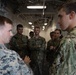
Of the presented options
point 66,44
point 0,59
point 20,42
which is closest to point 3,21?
point 0,59

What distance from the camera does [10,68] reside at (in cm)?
171

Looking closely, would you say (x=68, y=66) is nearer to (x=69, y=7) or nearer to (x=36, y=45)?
(x=69, y=7)

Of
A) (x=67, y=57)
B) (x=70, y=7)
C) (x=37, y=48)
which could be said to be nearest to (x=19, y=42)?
(x=37, y=48)

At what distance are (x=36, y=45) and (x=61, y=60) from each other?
13.9 feet

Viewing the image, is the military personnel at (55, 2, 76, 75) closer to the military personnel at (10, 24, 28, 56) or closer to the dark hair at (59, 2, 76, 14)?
the dark hair at (59, 2, 76, 14)

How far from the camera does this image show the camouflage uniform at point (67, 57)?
1.82 meters

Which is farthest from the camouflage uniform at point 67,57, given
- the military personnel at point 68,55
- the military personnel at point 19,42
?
the military personnel at point 19,42

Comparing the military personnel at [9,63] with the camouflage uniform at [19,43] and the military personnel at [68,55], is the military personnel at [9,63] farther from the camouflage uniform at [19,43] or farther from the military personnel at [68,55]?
the camouflage uniform at [19,43]

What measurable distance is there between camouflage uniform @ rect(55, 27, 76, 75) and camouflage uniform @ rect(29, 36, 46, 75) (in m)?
4.22

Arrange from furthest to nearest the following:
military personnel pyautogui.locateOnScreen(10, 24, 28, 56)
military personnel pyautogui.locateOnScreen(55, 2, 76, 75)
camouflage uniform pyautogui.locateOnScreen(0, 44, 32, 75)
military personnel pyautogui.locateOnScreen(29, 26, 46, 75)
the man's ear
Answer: military personnel pyautogui.locateOnScreen(29, 26, 46, 75) < military personnel pyautogui.locateOnScreen(10, 24, 28, 56) < the man's ear < military personnel pyautogui.locateOnScreen(55, 2, 76, 75) < camouflage uniform pyautogui.locateOnScreen(0, 44, 32, 75)

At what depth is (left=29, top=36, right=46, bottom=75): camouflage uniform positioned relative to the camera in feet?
20.0

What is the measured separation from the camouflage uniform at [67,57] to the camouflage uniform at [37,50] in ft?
13.8

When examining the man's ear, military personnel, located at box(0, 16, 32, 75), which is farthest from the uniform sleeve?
the man's ear

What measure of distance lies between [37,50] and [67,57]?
4322mm
